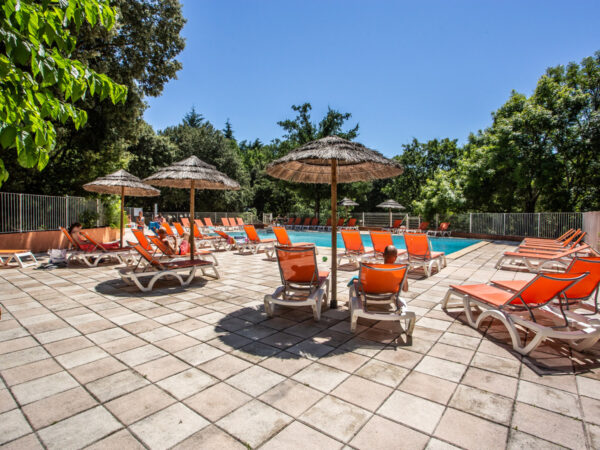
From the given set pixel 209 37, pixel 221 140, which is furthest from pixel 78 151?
pixel 221 140

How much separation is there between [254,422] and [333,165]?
11.4 ft

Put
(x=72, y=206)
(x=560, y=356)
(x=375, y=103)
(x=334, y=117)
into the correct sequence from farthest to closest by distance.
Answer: (x=334, y=117) → (x=375, y=103) → (x=72, y=206) → (x=560, y=356)

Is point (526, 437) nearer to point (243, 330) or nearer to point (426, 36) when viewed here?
point (243, 330)

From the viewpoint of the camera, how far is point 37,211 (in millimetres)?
11266

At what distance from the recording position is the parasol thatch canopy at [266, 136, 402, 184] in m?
4.40

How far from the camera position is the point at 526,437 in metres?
2.06

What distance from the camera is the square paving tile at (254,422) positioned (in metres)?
2.04

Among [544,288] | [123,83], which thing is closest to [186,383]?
[544,288]

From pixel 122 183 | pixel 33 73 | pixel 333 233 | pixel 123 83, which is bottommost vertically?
pixel 333 233

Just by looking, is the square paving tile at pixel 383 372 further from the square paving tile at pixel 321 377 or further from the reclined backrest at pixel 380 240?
the reclined backrest at pixel 380 240

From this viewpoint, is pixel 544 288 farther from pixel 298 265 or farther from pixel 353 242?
pixel 353 242

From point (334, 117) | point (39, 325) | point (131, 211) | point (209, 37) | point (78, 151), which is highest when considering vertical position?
point (334, 117)

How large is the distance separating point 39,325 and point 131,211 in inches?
942

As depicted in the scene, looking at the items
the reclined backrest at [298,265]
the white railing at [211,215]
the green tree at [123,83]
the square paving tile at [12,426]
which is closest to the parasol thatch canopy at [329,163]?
the reclined backrest at [298,265]
